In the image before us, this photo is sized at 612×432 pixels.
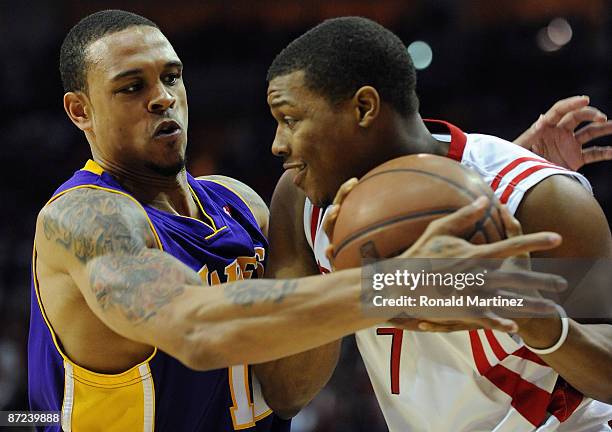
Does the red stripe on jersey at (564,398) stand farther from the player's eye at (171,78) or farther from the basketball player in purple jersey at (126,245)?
the player's eye at (171,78)

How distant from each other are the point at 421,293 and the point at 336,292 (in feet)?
0.65

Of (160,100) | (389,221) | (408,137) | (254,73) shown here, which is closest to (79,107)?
(160,100)

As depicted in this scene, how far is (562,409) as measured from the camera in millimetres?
2615

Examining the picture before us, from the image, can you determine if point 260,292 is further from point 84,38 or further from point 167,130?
point 84,38

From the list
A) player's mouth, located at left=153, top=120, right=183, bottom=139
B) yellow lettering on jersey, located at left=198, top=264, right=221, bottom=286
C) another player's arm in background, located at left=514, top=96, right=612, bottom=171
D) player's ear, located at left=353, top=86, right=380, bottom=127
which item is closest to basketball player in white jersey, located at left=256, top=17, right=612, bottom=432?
player's ear, located at left=353, top=86, right=380, bottom=127

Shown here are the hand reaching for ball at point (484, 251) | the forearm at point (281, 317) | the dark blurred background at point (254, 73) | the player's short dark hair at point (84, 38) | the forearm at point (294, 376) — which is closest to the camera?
the hand reaching for ball at point (484, 251)

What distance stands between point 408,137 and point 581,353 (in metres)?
0.77

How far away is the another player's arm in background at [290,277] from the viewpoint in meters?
3.00

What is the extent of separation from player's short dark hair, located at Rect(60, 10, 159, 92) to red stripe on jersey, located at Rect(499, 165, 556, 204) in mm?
1370

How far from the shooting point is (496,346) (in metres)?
2.60

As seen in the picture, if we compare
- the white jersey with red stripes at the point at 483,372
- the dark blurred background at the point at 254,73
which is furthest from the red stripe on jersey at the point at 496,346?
the dark blurred background at the point at 254,73

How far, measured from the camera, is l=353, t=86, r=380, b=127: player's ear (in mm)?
2461

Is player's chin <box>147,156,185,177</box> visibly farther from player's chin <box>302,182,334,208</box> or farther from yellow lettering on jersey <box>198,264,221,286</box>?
player's chin <box>302,182,334,208</box>

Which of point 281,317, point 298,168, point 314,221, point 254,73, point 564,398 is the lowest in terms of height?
point 564,398
